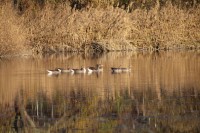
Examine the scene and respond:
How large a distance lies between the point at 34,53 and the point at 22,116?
24374 millimetres

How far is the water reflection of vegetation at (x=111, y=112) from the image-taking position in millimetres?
13695

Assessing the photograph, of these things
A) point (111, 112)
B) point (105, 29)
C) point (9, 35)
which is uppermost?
point (105, 29)

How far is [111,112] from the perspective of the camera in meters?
15.5

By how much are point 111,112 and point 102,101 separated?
1.86m

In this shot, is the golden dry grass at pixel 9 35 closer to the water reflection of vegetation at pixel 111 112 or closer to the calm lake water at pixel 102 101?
the calm lake water at pixel 102 101

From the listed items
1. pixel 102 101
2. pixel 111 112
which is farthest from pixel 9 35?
pixel 111 112

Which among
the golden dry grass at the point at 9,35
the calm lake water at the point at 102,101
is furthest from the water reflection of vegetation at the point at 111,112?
the golden dry grass at the point at 9,35

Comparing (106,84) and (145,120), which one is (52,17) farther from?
(145,120)

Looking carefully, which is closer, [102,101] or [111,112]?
[111,112]

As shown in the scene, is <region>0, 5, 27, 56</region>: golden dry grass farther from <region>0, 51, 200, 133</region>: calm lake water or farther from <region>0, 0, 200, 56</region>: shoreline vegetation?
<region>0, 51, 200, 133</region>: calm lake water

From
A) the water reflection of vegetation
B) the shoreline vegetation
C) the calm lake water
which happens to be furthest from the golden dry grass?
the water reflection of vegetation

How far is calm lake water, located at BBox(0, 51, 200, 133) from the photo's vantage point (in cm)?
1397

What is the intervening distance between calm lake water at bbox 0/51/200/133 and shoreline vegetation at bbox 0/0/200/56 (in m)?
13.1

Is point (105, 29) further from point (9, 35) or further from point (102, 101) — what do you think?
point (102, 101)
